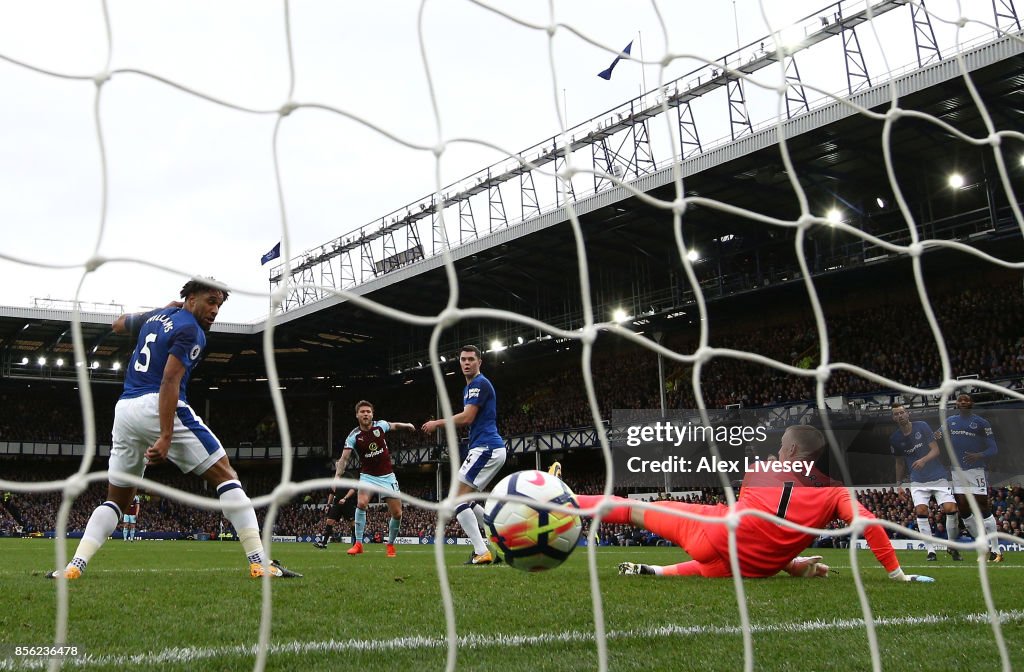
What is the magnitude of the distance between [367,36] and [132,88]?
2.90 feet

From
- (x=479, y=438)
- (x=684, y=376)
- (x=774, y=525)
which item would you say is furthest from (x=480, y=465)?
(x=684, y=376)

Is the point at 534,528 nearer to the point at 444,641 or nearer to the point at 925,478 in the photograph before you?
the point at 444,641

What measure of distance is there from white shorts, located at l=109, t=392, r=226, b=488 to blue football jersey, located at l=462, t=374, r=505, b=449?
2.49 meters

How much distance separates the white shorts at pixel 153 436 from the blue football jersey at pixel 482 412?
2489mm

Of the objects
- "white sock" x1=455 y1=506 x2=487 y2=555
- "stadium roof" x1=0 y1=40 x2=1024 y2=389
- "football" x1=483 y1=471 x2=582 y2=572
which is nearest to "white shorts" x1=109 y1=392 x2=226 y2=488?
"football" x1=483 y1=471 x2=582 y2=572

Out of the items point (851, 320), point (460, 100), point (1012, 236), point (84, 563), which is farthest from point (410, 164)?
point (851, 320)

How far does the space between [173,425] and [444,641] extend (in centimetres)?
235

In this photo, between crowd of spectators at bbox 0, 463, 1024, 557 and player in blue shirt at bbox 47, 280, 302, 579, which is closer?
player in blue shirt at bbox 47, 280, 302, 579

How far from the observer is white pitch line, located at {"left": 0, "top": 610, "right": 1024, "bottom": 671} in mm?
2635

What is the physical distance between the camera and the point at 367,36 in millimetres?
3350

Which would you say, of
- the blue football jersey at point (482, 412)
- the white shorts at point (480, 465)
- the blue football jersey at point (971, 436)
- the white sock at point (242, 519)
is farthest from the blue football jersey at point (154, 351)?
the blue football jersey at point (971, 436)

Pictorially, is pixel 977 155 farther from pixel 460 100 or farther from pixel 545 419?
pixel 460 100

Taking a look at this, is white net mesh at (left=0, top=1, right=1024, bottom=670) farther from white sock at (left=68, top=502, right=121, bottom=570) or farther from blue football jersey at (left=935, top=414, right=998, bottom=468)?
blue football jersey at (left=935, top=414, right=998, bottom=468)

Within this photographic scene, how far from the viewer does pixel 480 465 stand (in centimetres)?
727
